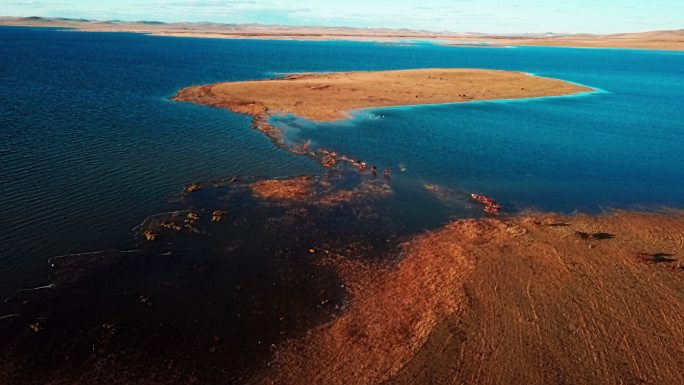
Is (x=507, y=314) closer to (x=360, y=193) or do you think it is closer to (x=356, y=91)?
(x=360, y=193)

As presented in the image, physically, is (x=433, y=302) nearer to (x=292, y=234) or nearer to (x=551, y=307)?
(x=551, y=307)

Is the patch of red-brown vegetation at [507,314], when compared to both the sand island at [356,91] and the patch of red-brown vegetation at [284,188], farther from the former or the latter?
the sand island at [356,91]

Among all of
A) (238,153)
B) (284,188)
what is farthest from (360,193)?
(238,153)

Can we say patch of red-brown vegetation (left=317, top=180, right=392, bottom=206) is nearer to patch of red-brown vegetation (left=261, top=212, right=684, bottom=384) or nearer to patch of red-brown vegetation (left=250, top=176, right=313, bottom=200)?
patch of red-brown vegetation (left=250, top=176, right=313, bottom=200)

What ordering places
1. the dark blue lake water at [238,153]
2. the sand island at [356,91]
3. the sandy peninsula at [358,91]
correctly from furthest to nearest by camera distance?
1. the sandy peninsula at [358,91]
2. the sand island at [356,91]
3. the dark blue lake water at [238,153]

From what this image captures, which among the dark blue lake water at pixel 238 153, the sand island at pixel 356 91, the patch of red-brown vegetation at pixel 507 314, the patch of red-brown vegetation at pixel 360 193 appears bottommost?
the patch of red-brown vegetation at pixel 507 314

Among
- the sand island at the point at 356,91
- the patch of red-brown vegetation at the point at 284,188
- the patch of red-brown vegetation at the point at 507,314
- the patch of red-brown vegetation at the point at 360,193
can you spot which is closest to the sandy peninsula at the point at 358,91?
the sand island at the point at 356,91

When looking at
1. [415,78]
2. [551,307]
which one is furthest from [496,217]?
[415,78]
